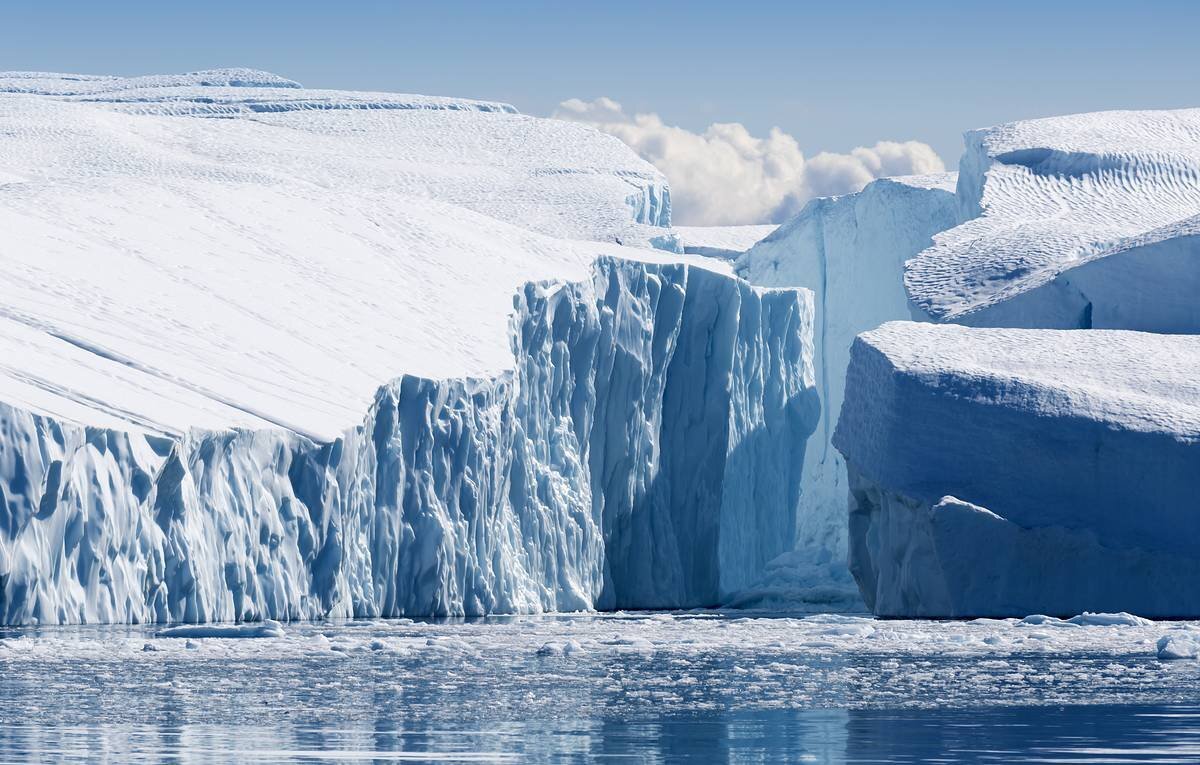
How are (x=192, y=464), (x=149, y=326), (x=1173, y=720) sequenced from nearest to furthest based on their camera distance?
(x=1173, y=720), (x=192, y=464), (x=149, y=326)

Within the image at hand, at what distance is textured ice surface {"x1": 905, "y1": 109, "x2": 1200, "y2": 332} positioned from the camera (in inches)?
894

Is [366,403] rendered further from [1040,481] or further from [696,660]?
[1040,481]

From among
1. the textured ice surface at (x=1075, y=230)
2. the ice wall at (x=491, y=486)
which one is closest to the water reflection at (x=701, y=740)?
the ice wall at (x=491, y=486)

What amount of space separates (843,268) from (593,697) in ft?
75.0

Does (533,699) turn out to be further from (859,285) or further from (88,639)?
(859,285)

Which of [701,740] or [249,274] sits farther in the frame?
[249,274]

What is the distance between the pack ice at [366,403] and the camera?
14.4m

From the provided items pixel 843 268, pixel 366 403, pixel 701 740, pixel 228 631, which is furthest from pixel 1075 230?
pixel 701 740

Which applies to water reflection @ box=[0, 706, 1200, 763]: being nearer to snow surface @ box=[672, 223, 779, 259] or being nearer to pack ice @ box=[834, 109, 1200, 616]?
pack ice @ box=[834, 109, 1200, 616]

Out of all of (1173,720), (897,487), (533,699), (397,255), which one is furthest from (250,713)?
(397,255)

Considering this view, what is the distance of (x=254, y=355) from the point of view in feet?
57.2

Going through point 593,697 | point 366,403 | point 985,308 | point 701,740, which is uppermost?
point 985,308

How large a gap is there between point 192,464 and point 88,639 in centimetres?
253

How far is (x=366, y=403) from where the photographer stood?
17375 millimetres
